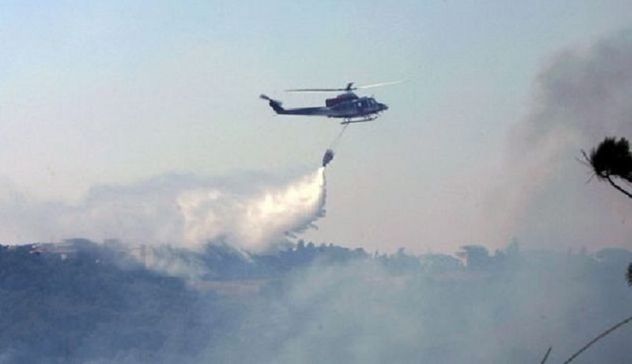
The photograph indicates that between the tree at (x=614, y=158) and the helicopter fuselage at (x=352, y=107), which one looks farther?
the helicopter fuselage at (x=352, y=107)

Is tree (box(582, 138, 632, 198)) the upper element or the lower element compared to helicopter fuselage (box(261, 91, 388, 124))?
lower

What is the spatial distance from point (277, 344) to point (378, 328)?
13329 mm

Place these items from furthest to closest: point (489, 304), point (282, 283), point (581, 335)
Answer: point (282, 283)
point (489, 304)
point (581, 335)

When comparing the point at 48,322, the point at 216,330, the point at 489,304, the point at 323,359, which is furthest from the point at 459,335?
the point at 48,322

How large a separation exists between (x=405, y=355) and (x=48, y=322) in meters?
53.6

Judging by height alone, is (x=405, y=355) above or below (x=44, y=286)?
below

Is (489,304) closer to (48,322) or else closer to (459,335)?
(459,335)

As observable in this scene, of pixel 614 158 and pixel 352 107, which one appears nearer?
pixel 614 158

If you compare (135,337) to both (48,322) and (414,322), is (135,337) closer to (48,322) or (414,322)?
(48,322)

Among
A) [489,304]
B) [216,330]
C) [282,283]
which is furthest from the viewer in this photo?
[216,330]

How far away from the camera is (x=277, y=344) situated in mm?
169750

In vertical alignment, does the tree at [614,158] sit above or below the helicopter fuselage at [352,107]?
below

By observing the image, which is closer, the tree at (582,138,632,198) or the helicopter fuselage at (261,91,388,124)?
the tree at (582,138,632,198)

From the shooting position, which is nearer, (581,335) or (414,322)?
(581,335)
